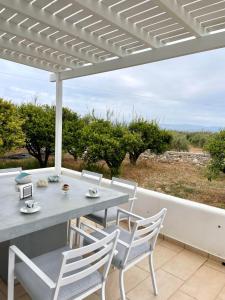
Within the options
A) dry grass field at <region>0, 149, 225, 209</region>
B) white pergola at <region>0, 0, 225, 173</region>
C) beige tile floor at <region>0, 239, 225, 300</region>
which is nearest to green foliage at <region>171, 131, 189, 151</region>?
dry grass field at <region>0, 149, 225, 209</region>

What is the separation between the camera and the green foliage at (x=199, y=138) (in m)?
3.92

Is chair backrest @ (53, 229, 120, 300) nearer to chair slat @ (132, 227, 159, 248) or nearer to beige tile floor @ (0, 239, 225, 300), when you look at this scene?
chair slat @ (132, 227, 159, 248)

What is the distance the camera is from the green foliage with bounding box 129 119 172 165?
5.03 meters

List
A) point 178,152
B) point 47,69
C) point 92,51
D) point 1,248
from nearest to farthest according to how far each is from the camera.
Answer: point 1,248, point 92,51, point 47,69, point 178,152

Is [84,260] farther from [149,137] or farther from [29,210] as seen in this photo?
[149,137]

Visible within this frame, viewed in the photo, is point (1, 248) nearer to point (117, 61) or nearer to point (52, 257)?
point (52, 257)

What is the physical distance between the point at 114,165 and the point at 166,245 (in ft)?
9.24

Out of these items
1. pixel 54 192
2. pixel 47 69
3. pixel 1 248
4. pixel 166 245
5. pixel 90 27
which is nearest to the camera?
pixel 1 248

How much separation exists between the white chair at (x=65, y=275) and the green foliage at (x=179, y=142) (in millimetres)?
3516

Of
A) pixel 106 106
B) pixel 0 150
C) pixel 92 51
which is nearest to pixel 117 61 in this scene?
pixel 92 51

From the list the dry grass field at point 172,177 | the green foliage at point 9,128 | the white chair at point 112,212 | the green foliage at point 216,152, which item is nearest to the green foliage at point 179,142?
the dry grass field at point 172,177

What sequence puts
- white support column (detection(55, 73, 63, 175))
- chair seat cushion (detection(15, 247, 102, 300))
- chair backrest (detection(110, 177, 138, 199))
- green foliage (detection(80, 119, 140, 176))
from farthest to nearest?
green foliage (detection(80, 119, 140, 176))
white support column (detection(55, 73, 63, 175))
chair backrest (detection(110, 177, 138, 199))
chair seat cushion (detection(15, 247, 102, 300))

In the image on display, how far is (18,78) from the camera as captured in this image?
17.3 ft

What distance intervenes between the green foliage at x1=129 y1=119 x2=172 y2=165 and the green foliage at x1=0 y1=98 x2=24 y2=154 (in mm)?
2501
